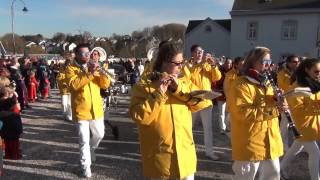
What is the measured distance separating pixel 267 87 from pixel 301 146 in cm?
171

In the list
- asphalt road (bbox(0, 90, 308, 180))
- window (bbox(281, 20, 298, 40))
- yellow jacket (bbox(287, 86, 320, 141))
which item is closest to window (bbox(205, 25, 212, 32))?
window (bbox(281, 20, 298, 40))

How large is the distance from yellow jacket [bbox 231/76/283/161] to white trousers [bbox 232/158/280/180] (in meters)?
0.06

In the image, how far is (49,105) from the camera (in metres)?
15.5

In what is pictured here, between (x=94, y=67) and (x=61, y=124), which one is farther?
(x=61, y=124)

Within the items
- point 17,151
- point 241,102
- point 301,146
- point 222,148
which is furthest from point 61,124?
point 241,102

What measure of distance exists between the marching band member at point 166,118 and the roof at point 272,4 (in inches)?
1364

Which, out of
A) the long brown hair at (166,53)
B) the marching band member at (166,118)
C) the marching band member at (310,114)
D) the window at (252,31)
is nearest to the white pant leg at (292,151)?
the marching band member at (310,114)

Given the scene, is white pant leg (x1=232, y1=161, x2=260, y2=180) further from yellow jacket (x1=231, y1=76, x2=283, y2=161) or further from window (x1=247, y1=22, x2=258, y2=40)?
window (x1=247, y1=22, x2=258, y2=40)

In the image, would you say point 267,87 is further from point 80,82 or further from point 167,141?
point 80,82

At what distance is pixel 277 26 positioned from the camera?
3766 centimetres

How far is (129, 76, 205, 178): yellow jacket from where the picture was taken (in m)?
3.56

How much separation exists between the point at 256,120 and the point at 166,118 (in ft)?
3.76

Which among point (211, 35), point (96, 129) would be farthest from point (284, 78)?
point (211, 35)

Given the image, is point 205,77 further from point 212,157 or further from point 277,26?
point 277,26
